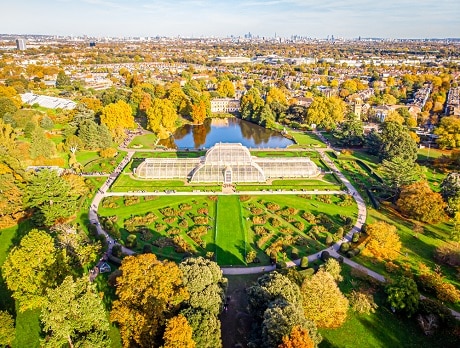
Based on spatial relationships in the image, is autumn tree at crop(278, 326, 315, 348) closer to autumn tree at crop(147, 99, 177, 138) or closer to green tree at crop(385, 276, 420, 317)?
green tree at crop(385, 276, 420, 317)

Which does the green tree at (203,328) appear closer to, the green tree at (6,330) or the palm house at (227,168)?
the green tree at (6,330)

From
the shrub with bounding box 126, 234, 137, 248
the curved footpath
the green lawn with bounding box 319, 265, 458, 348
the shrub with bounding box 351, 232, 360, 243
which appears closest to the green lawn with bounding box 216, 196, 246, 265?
the curved footpath

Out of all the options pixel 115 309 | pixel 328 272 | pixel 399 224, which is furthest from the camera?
pixel 399 224

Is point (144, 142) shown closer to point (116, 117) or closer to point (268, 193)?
point (116, 117)

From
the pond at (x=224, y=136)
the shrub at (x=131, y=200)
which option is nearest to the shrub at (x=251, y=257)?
the shrub at (x=131, y=200)

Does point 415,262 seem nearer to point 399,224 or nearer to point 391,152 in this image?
point 399,224

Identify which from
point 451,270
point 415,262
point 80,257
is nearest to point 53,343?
point 80,257
